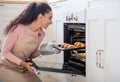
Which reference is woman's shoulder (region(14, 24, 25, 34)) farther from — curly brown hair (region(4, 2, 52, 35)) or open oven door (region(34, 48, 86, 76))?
open oven door (region(34, 48, 86, 76))

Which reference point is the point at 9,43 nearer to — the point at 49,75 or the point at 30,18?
the point at 30,18

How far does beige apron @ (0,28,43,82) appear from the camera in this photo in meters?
1.63

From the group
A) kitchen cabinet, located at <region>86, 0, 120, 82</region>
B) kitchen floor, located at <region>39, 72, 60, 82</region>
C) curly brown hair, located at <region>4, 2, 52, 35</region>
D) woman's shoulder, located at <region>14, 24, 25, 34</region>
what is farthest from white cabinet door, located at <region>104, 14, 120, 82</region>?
kitchen floor, located at <region>39, 72, 60, 82</region>

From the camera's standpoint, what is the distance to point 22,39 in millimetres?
1620

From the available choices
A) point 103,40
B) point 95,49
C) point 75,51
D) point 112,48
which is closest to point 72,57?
point 75,51

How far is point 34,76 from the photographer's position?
1753mm

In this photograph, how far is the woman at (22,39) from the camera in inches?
63.0

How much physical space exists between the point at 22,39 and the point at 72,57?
1.39m

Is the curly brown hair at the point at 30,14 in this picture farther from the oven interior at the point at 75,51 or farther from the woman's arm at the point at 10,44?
the oven interior at the point at 75,51

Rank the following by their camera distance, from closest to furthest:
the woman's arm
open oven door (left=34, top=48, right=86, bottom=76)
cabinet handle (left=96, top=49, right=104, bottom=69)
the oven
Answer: the woman's arm
cabinet handle (left=96, top=49, right=104, bottom=69)
open oven door (left=34, top=48, right=86, bottom=76)
the oven

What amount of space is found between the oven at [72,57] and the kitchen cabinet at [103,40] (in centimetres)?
22

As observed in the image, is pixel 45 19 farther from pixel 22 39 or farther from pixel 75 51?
pixel 75 51

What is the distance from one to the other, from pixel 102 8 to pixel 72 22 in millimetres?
797

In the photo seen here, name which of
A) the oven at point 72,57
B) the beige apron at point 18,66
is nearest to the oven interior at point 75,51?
the oven at point 72,57
